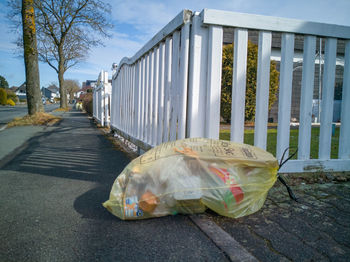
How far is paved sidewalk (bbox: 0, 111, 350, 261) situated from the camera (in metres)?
1.20

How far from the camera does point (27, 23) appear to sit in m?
9.66

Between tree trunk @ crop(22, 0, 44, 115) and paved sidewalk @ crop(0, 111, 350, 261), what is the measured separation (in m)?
8.99

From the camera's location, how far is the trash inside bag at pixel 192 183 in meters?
1.47

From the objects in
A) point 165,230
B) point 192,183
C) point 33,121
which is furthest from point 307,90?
point 33,121

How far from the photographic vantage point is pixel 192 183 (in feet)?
4.83

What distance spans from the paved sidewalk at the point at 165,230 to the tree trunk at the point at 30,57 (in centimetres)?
899

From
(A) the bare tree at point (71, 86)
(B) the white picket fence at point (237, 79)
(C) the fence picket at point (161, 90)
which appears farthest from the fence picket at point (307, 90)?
(A) the bare tree at point (71, 86)

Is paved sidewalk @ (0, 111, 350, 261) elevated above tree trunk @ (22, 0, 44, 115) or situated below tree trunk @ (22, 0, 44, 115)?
below

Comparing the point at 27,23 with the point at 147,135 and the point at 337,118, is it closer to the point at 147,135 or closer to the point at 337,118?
the point at 147,135

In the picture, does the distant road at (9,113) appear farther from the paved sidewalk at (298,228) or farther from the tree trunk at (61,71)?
the paved sidewalk at (298,228)

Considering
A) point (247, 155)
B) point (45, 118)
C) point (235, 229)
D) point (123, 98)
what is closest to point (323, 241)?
point (235, 229)

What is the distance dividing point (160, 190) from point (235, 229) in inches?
18.9

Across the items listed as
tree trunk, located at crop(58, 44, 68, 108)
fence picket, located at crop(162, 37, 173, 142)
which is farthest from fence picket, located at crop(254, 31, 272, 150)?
tree trunk, located at crop(58, 44, 68, 108)

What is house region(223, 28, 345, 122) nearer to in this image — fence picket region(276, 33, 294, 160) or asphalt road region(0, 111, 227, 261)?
fence picket region(276, 33, 294, 160)
